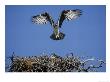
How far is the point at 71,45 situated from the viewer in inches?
112

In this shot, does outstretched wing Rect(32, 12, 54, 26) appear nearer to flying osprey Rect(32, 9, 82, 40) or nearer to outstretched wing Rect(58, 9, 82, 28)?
flying osprey Rect(32, 9, 82, 40)

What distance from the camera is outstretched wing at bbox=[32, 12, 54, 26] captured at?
2848 millimetres

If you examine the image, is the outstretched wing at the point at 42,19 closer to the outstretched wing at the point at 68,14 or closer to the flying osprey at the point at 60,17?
the flying osprey at the point at 60,17

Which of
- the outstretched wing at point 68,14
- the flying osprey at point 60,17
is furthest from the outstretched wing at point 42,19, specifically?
the outstretched wing at point 68,14

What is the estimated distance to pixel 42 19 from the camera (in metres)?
2.85

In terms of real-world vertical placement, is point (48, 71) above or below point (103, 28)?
below

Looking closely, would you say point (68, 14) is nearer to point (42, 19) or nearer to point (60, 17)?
point (60, 17)

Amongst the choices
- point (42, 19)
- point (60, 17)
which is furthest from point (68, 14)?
point (42, 19)

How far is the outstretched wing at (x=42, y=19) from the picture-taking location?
9.34 ft

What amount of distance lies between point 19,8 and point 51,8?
354mm

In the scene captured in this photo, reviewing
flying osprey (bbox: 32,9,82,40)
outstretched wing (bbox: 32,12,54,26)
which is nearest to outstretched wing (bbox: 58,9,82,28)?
flying osprey (bbox: 32,9,82,40)
